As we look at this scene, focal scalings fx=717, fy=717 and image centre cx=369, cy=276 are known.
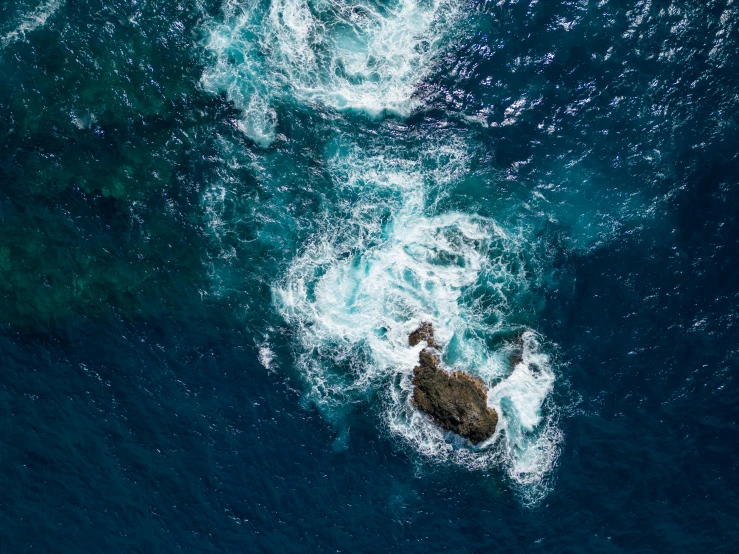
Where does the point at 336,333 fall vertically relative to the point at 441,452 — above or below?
above

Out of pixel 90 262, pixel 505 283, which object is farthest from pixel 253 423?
pixel 505 283

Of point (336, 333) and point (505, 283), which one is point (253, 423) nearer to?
point (336, 333)

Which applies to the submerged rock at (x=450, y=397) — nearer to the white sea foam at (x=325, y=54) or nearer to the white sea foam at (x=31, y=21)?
the white sea foam at (x=325, y=54)

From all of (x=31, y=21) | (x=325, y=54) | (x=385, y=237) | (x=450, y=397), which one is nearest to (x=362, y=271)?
(x=385, y=237)

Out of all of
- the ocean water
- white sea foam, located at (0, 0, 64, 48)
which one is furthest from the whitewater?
white sea foam, located at (0, 0, 64, 48)

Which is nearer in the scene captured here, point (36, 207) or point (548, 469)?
point (548, 469)

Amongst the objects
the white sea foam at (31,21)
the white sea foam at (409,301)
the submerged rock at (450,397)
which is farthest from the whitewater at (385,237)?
the white sea foam at (31,21)
